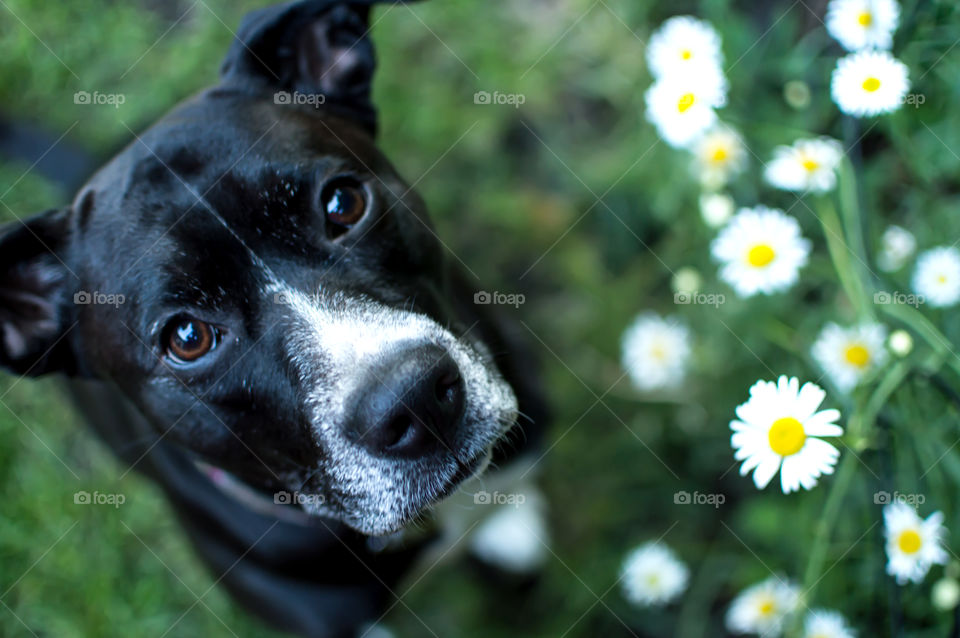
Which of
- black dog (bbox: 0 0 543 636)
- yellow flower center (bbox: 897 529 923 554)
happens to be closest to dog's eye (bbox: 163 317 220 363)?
black dog (bbox: 0 0 543 636)

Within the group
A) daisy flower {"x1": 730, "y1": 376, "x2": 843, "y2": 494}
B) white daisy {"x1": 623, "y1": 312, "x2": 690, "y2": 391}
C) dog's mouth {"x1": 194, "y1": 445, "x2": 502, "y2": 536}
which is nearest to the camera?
daisy flower {"x1": 730, "y1": 376, "x2": 843, "y2": 494}

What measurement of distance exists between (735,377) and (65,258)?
2466 mm

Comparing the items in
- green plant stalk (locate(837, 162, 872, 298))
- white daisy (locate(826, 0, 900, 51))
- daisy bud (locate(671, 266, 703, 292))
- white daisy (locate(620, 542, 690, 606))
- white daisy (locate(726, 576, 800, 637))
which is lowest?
white daisy (locate(620, 542, 690, 606))

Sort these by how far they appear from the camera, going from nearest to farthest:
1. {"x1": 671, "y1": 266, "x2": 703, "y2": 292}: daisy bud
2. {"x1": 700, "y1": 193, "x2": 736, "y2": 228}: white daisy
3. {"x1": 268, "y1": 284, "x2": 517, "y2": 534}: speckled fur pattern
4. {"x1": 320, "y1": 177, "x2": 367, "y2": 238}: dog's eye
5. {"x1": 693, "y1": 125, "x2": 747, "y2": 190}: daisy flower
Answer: {"x1": 268, "y1": 284, "x2": 517, "y2": 534}: speckled fur pattern, {"x1": 320, "y1": 177, "x2": 367, "y2": 238}: dog's eye, {"x1": 700, "y1": 193, "x2": 736, "y2": 228}: white daisy, {"x1": 693, "y1": 125, "x2": 747, "y2": 190}: daisy flower, {"x1": 671, "y1": 266, "x2": 703, "y2": 292}: daisy bud

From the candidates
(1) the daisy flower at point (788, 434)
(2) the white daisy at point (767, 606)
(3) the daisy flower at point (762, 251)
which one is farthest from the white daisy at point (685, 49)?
(2) the white daisy at point (767, 606)

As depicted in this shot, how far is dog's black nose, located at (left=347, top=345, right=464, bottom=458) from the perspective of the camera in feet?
6.29

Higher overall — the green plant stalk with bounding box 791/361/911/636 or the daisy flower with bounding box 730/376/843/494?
the daisy flower with bounding box 730/376/843/494

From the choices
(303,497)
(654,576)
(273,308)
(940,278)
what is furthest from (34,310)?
(940,278)

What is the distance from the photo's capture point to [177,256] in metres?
2.09

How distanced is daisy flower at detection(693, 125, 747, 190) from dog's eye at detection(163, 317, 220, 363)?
1.79 meters

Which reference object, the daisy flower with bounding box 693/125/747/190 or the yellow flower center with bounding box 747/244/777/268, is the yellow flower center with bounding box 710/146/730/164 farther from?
the yellow flower center with bounding box 747/244/777/268

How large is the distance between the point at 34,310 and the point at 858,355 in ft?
8.50

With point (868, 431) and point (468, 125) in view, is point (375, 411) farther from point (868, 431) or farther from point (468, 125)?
point (468, 125)

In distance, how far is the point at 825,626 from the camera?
230cm
